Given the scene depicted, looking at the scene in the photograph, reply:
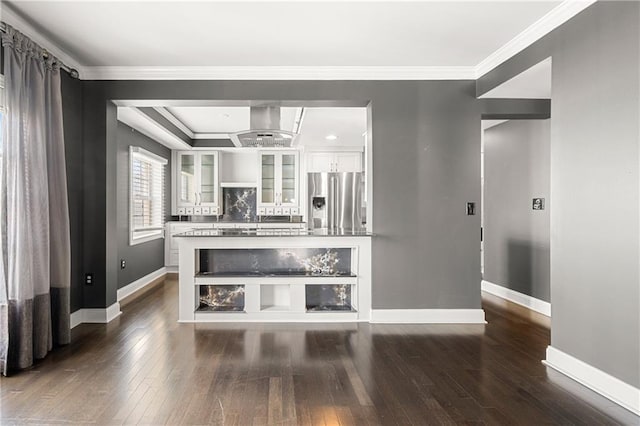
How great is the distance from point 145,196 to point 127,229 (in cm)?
83

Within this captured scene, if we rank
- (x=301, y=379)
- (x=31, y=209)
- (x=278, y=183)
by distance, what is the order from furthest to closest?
(x=278, y=183) < (x=31, y=209) < (x=301, y=379)

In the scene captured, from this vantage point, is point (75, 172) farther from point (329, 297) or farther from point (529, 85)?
point (529, 85)

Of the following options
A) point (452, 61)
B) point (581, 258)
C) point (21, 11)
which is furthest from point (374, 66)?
point (21, 11)

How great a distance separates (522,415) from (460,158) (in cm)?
249

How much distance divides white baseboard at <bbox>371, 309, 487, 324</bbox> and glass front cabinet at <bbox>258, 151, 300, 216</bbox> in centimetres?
367

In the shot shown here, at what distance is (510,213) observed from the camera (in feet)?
15.9

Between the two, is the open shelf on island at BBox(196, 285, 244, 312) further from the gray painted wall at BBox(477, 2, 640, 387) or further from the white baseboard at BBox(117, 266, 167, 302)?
the gray painted wall at BBox(477, 2, 640, 387)

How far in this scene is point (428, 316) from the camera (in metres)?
3.85

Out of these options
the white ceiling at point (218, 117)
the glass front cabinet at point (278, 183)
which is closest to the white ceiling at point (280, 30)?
the white ceiling at point (218, 117)

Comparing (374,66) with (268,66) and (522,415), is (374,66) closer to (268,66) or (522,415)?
(268,66)

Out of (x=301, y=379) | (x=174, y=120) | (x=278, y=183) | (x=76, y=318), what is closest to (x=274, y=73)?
(x=174, y=120)

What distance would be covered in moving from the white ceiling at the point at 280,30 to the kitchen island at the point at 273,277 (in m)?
1.75

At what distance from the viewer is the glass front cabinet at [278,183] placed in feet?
23.5

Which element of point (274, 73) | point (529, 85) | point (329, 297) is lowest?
point (329, 297)
